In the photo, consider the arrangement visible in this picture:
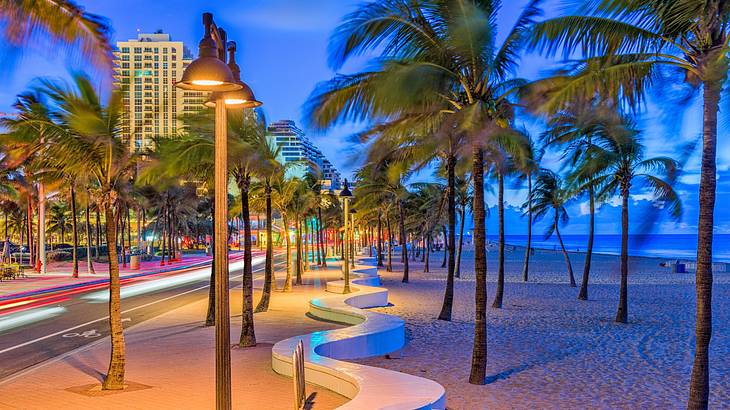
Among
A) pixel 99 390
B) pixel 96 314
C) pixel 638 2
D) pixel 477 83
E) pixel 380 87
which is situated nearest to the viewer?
pixel 638 2

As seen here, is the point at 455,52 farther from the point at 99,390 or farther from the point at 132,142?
the point at 99,390

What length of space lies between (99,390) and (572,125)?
1378 cm

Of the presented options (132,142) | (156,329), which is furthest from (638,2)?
(156,329)

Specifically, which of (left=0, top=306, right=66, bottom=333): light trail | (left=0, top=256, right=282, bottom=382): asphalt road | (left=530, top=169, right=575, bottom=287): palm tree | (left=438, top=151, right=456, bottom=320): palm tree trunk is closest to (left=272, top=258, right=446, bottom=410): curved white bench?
(left=438, top=151, right=456, bottom=320): palm tree trunk

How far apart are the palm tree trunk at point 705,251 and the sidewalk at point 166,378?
4.55 metres

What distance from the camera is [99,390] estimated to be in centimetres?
918

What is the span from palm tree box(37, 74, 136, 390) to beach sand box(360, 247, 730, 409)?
472 cm

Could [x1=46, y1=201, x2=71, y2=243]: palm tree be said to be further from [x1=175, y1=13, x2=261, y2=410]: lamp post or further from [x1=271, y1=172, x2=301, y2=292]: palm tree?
[x1=175, y1=13, x2=261, y2=410]: lamp post

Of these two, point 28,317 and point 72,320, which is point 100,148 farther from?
point 28,317

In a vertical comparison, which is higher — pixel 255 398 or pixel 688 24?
pixel 688 24

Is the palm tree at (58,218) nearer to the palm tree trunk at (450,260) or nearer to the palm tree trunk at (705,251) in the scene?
the palm tree trunk at (450,260)

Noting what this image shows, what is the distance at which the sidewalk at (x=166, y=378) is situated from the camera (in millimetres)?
8445

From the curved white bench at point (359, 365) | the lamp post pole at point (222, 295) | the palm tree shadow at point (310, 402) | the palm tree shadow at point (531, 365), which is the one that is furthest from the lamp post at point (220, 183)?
the palm tree shadow at point (531, 365)

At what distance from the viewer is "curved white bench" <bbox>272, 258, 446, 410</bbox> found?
710 centimetres
